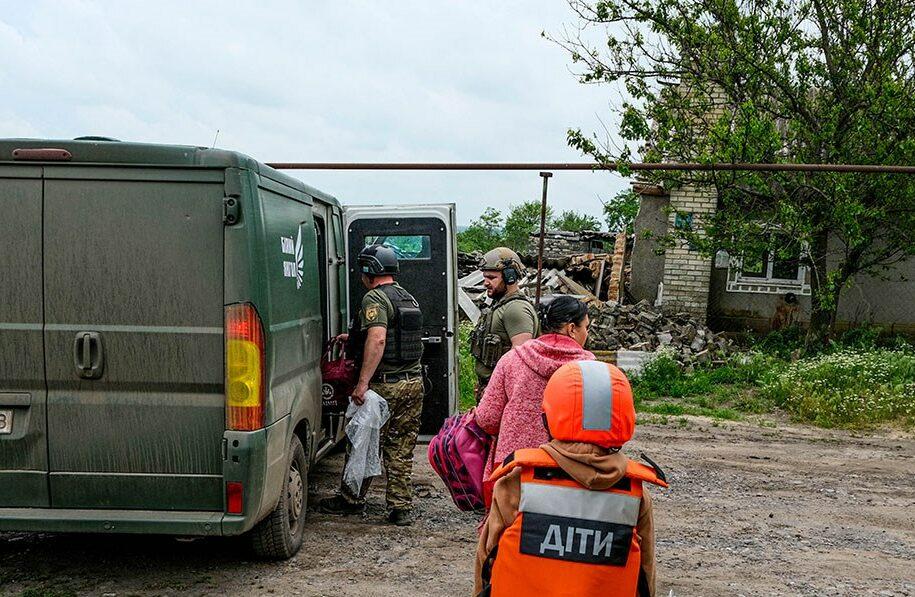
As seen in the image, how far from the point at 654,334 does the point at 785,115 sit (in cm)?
379

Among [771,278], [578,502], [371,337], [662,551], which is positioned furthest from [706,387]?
[578,502]

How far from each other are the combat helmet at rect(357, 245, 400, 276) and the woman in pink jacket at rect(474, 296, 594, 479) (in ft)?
7.68

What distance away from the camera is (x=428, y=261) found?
255 inches

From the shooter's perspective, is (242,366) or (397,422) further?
(397,422)

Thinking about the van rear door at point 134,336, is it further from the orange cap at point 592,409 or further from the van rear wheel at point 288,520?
the orange cap at point 592,409

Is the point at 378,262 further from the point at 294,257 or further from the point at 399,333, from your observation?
the point at 294,257

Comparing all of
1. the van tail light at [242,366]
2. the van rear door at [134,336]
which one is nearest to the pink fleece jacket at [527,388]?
the van tail light at [242,366]

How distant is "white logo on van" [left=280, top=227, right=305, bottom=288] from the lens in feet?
14.5

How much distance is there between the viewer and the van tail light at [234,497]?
3.90 metres

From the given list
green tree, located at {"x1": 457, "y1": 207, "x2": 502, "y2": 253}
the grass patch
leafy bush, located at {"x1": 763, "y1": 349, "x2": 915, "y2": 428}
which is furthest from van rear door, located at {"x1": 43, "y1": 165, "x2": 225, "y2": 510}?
green tree, located at {"x1": 457, "y1": 207, "x2": 502, "y2": 253}

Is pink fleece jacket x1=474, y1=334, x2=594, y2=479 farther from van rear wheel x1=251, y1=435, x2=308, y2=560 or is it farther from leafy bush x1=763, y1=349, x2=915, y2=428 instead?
leafy bush x1=763, y1=349, x2=915, y2=428

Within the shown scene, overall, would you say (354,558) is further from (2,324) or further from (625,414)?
(625,414)

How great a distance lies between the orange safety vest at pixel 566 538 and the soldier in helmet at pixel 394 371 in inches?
128

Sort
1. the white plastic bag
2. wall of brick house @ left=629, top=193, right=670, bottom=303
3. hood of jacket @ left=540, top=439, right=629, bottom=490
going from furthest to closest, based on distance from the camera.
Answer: wall of brick house @ left=629, top=193, right=670, bottom=303 → the white plastic bag → hood of jacket @ left=540, top=439, right=629, bottom=490
